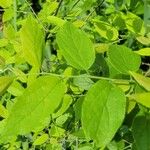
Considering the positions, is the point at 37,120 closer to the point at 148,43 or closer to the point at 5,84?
the point at 5,84

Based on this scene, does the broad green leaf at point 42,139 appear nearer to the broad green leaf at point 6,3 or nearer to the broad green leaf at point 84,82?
the broad green leaf at point 6,3

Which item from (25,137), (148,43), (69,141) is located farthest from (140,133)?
(25,137)

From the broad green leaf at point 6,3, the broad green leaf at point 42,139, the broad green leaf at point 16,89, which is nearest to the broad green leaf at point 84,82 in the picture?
the broad green leaf at point 16,89

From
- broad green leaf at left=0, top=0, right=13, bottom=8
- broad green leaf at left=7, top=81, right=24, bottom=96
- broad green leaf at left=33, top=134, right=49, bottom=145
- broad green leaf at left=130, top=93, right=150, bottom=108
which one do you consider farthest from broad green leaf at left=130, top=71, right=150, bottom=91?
broad green leaf at left=0, top=0, right=13, bottom=8

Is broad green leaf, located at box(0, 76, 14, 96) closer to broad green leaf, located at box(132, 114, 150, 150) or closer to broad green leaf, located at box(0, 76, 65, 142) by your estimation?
broad green leaf, located at box(0, 76, 65, 142)

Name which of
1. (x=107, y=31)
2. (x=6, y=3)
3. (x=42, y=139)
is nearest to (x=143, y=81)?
(x=107, y=31)
